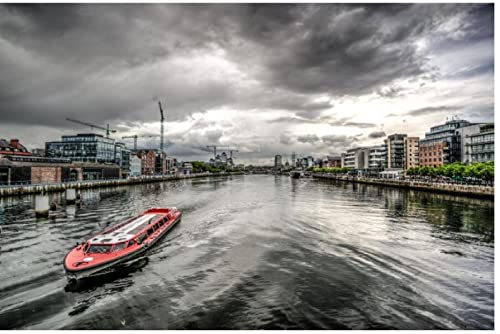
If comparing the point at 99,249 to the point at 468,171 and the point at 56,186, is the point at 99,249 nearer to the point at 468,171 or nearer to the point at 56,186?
the point at 56,186

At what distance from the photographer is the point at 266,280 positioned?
71.5 feet

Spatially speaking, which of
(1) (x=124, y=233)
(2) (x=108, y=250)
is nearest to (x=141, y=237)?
(1) (x=124, y=233)

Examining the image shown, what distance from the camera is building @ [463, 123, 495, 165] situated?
364 ft

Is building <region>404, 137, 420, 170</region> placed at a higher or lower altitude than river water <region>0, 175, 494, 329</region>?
higher

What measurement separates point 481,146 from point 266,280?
13485 centimetres

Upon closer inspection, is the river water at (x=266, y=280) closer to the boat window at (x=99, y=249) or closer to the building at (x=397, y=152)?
the boat window at (x=99, y=249)

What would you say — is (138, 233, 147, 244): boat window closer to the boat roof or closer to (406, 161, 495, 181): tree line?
the boat roof

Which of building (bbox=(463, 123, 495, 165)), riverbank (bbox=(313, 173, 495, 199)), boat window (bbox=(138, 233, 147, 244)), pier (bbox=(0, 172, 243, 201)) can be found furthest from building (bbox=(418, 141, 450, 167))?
boat window (bbox=(138, 233, 147, 244))

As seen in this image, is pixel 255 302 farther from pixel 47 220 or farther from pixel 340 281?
pixel 47 220

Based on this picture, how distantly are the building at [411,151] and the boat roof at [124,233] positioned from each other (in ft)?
608

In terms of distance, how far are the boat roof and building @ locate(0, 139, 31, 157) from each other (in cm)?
11948

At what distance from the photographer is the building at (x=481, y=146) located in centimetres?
11100

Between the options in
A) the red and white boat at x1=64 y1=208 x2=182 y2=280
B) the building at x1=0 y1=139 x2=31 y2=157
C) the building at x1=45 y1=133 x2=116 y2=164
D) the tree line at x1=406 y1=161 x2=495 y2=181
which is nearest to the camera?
the red and white boat at x1=64 y1=208 x2=182 y2=280

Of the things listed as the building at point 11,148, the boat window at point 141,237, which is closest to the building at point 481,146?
the boat window at point 141,237
